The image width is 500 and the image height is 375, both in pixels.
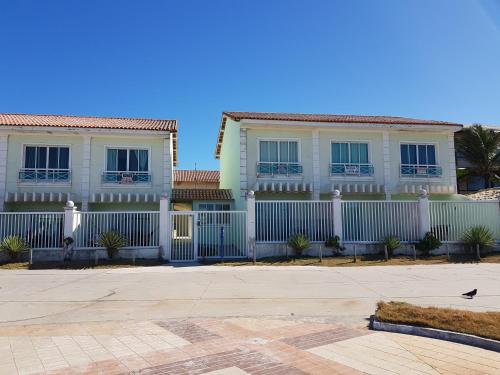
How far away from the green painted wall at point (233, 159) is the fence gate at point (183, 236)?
3.36m

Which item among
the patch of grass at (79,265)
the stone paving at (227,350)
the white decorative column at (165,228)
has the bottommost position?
the stone paving at (227,350)

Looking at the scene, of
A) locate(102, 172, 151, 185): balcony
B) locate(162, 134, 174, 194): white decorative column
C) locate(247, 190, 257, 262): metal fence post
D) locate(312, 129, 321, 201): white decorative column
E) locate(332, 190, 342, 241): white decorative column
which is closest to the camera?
locate(247, 190, 257, 262): metal fence post

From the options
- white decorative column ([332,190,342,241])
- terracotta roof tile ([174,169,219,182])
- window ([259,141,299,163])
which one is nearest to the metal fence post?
white decorative column ([332,190,342,241])

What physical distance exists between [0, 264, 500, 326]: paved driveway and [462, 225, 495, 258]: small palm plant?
2959mm

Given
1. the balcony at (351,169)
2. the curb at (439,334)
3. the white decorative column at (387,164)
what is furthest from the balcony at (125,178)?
the curb at (439,334)

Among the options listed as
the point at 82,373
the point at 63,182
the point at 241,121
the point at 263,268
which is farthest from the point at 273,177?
the point at 82,373

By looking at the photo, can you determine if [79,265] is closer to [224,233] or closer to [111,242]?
[111,242]

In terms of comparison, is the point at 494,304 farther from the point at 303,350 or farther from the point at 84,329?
the point at 84,329

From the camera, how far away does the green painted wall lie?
21.1 m

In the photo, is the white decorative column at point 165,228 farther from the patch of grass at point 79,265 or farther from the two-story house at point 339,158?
the two-story house at point 339,158

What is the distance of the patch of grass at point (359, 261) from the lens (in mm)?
15966

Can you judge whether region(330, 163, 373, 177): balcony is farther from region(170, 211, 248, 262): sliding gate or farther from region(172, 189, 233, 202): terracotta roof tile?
region(170, 211, 248, 262): sliding gate

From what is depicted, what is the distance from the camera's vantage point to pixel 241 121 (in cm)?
2033

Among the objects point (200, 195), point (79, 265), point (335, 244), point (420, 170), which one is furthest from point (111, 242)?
point (420, 170)
